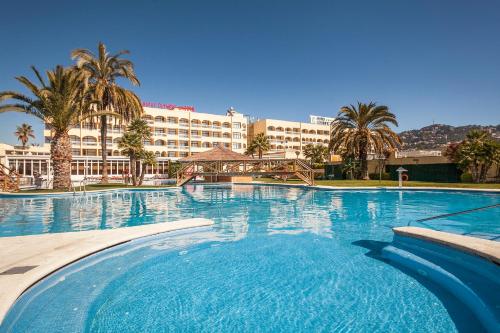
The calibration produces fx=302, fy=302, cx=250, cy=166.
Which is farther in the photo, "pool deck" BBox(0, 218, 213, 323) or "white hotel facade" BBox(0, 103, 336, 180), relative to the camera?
"white hotel facade" BBox(0, 103, 336, 180)

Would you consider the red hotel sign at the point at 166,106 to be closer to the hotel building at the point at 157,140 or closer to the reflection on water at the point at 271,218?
the hotel building at the point at 157,140

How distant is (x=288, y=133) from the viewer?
76438 millimetres

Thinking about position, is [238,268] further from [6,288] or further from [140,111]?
[140,111]

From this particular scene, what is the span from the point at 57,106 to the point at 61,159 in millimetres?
4315

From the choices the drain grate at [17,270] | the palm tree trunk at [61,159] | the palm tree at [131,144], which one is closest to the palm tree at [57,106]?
the palm tree trunk at [61,159]

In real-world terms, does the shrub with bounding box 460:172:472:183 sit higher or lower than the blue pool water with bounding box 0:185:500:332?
higher

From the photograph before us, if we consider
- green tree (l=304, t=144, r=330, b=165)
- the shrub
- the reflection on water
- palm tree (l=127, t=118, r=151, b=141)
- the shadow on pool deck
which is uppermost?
palm tree (l=127, t=118, r=151, b=141)

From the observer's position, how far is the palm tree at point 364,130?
33.2 metres

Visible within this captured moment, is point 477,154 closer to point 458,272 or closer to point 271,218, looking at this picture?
point 271,218

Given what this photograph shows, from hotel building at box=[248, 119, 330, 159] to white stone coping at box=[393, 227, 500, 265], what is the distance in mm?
63235

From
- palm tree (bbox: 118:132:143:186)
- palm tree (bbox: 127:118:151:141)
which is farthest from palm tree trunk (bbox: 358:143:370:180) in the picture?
palm tree (bbox: 118:132:143:186)

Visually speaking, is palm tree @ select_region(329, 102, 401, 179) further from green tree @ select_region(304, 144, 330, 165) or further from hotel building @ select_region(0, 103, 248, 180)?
hotel building @ select_region(0, 103, 248, 180)

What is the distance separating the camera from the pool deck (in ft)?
14.1

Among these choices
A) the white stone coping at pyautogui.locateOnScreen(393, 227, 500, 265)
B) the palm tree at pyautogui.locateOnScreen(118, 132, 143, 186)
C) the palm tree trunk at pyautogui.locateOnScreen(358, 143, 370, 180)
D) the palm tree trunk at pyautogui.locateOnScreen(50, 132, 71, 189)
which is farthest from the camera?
the palm tree trunk at pyautogui.locateOnScreen(358, 143, 370, 180)
